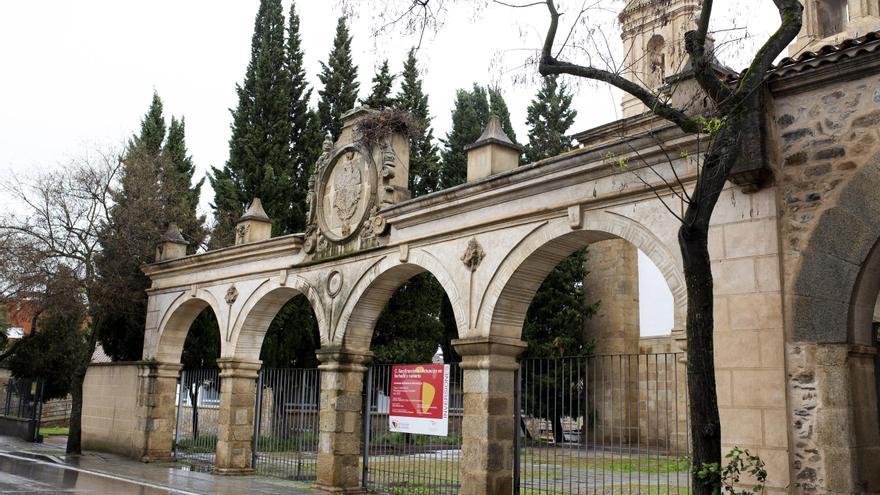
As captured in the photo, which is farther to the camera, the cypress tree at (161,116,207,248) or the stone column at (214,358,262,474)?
the cypress tree at (161,116,207,248)

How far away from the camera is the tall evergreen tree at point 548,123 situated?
26312 mm

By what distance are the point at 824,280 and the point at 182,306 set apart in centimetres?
1214

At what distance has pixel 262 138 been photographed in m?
23.1

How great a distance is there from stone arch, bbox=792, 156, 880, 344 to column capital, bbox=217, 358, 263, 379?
31.7 feet

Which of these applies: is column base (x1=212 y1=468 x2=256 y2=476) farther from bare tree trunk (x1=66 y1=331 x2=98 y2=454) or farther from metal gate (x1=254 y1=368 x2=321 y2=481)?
bare tree trunk (x1=66 y1=331 x2=98 y2=454)

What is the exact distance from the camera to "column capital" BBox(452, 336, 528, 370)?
916 cm

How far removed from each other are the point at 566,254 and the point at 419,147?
15.3 metres

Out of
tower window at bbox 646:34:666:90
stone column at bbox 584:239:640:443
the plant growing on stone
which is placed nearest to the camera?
the plant growing on stone

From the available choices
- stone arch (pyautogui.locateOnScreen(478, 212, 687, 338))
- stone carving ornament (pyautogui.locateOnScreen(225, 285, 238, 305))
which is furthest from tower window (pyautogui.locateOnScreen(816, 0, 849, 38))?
stone carving ornament (pyautogui.locateOnScreen(225, 285, 238, 305))

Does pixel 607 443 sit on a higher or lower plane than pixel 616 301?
lower

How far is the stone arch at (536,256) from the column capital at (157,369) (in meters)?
8.71

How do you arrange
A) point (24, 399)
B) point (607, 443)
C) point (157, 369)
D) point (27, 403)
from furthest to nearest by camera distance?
point (607, 443) → point (24, 399) → point (27, 403) → point (157, 369)

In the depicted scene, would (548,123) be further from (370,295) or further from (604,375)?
(370,295)

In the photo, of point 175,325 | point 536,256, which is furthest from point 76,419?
point 536,256
